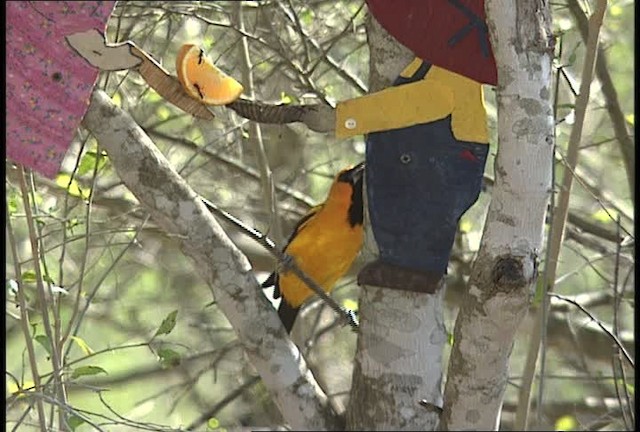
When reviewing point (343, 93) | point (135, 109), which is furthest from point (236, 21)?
point (343, 93)

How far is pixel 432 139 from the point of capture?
137 centimetres

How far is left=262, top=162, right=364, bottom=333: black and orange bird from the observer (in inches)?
60.1

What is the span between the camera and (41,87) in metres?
1.24

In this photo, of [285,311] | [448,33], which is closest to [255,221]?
[285,311]

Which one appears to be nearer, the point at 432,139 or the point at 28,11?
the point at 28,11

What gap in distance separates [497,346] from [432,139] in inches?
10.6

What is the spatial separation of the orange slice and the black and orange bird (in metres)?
0.27

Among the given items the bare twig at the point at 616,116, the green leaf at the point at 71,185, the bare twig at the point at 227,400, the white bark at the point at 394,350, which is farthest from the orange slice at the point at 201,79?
the bare twig at the point at 227,400

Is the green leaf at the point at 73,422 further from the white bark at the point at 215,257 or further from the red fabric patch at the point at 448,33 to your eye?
the red fabric patch at the point at 448,33

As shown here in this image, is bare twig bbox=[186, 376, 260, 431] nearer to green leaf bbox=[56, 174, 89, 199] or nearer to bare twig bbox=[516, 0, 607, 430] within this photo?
green leaf bbox=[56, 174, 89, 199]

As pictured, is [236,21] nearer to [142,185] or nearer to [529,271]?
[142,185]

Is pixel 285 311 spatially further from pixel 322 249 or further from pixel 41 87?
pixel 41 87

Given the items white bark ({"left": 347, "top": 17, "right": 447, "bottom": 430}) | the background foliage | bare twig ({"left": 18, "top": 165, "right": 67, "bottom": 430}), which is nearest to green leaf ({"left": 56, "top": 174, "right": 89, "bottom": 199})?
the background foliage

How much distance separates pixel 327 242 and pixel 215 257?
215mm
